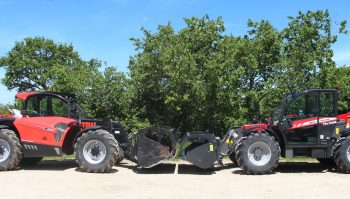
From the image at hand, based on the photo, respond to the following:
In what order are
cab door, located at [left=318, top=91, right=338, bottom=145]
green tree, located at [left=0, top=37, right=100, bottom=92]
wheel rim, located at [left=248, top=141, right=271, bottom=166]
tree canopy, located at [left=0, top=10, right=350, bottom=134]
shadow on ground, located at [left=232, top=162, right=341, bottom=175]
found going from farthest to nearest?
green tree, located at [left=0, top=37, right=100, bottom=92]
tree canopy, located at [left=0, top=10, right=350, bottom=134]
shadow on ground, located at [left=232, top=162, right=341, bottom=175]
cab door, located at [left=318, top=91, right=338, bottom=145]
wheel rim, located at [left=248, top=141, right=271, bottom=166]

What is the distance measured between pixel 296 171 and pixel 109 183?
5.46m

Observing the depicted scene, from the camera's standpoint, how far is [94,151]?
12414 mm

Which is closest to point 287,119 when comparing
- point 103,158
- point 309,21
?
point 103,158

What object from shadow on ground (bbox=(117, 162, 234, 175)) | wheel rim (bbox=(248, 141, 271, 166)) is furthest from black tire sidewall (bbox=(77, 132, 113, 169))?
wheel rim (bbox=(248, 141, 271, 166))

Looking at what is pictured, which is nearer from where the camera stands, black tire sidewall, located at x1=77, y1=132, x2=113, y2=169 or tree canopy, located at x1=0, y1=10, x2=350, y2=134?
black tire sidewall, located at x1=77, y1=132, x2=113, y2=169

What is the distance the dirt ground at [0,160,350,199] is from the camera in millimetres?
9391

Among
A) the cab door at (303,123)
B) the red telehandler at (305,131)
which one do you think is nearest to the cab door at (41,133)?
the red telehandler at (305,131)

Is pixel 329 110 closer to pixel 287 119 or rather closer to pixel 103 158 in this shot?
pixel 287 119

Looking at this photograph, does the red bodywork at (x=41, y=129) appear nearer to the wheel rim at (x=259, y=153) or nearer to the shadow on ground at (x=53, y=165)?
the shadow on ground at (x=53, y=165)

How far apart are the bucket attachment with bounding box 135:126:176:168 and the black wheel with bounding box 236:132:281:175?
186 centimetres

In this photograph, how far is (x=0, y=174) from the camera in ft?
39.5

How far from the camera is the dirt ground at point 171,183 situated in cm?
939

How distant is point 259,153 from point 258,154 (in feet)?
0.13

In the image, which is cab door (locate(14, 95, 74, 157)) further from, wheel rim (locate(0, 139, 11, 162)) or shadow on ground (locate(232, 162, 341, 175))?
shadow on ground (locate(232, 162, 341, 175))
